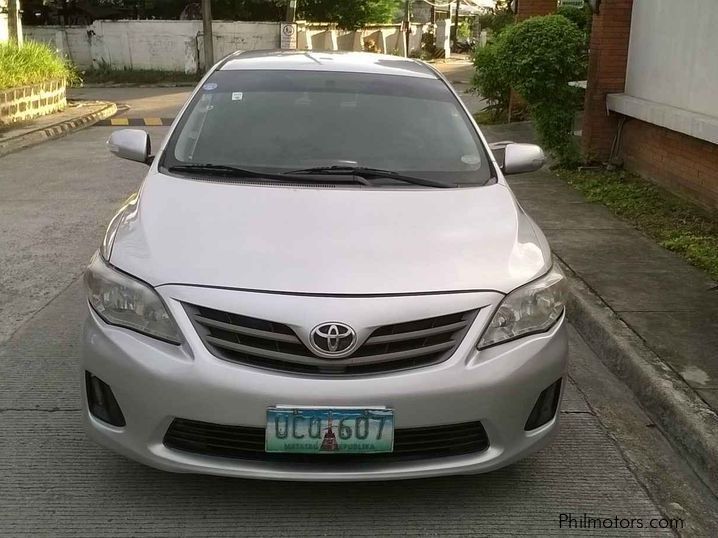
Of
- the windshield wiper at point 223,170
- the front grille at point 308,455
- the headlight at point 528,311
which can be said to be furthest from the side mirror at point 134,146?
the headlight at point 528,311

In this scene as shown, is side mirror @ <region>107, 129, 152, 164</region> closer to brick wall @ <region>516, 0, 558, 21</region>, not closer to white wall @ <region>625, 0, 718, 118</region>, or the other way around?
white wall @ <region>625, 0, 718, 118</region>

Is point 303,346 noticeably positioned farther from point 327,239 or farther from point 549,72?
point 549,72

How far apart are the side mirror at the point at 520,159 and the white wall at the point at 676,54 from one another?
3.83m

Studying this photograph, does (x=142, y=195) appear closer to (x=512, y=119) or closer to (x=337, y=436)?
(x=337, y=436)

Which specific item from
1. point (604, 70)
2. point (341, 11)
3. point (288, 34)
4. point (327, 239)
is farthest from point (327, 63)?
point (341, 11)

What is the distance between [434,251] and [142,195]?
1403 mm

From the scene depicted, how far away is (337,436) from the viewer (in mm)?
2875

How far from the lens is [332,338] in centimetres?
288

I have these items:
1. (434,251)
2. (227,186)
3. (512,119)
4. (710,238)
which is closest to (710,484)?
(434,251)

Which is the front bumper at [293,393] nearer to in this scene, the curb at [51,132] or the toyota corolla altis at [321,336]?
the toyota corolla altis at [321,336]

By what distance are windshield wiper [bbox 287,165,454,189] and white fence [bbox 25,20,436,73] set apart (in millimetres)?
25717

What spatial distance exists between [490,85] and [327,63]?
936cm

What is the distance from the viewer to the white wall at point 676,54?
25.3ft

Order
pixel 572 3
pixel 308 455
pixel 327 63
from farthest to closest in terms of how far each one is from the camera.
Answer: pixel 572 3 < pixel 327 63 < pixel 308 455
